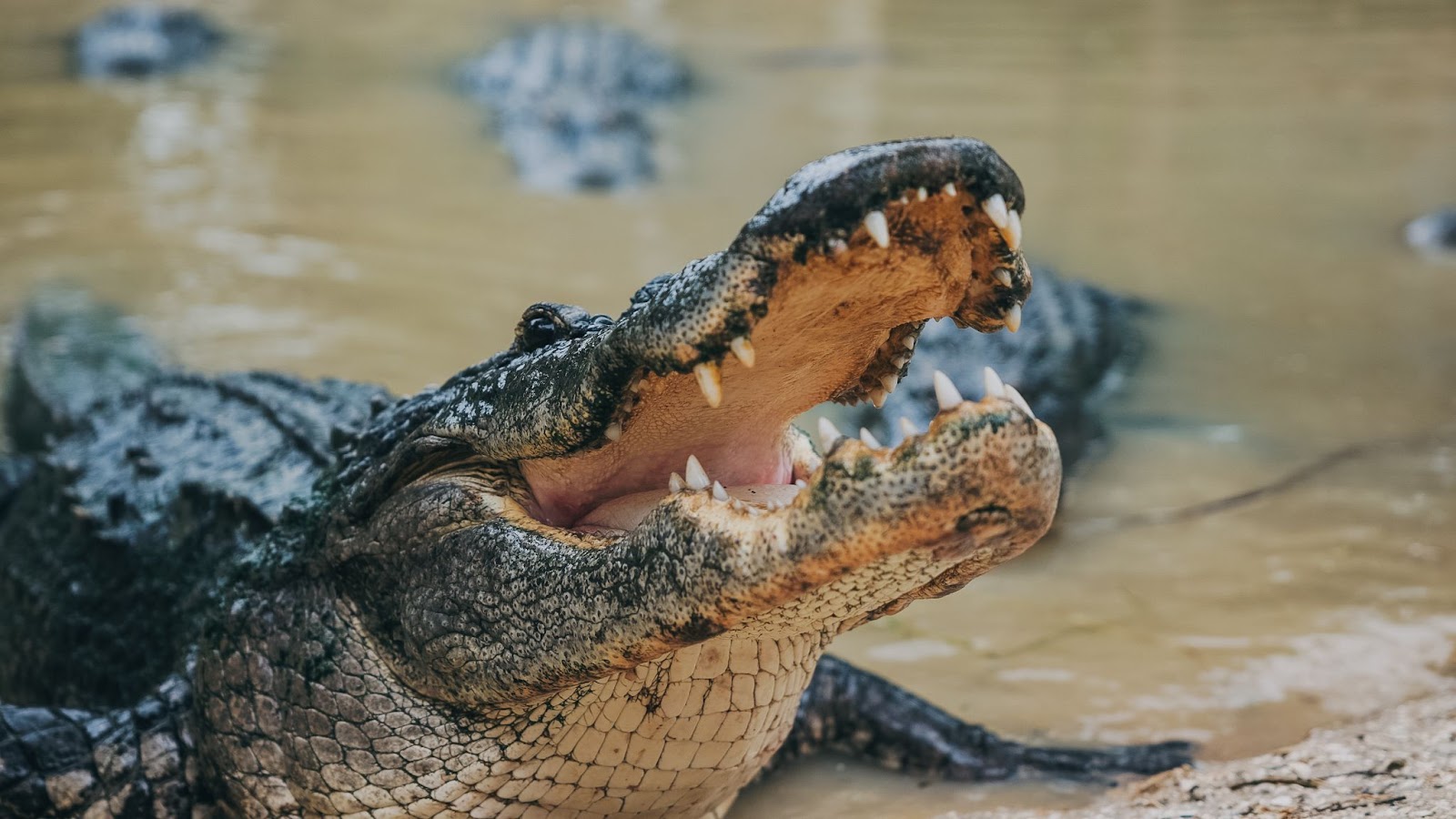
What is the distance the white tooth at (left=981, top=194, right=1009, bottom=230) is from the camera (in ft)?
6.00

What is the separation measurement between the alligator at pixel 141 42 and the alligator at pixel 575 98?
2770mm

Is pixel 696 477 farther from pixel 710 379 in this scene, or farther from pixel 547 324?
pixel 547 324

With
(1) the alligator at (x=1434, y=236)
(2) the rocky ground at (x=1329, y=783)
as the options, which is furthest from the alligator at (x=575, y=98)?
(2) the rocky ground at (x=1329, y=783)

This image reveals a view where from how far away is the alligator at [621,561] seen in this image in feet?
→ 5.94

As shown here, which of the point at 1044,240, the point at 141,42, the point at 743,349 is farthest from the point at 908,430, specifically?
the point at 141,42

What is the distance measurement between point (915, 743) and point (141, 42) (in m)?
11.8

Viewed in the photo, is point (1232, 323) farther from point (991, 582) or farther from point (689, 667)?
point (689, 667)

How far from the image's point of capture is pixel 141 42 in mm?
12648

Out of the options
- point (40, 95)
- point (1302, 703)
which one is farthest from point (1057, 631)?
point (40, 95)

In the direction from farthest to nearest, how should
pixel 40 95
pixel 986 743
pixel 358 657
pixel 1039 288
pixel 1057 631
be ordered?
pixel 40 95, pixel 1039 288, pixel 1057 631, pixel 986 743, pixel 358 657

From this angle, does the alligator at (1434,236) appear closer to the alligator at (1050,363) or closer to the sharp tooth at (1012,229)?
the alligator at (1050,363)

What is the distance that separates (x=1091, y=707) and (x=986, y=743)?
38 centimetres

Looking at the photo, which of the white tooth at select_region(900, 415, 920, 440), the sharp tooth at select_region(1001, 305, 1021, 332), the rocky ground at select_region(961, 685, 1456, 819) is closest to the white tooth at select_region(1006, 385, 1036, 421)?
the white tooth at select_region(900, 415, 920, 440)

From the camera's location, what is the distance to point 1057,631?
4016mm
